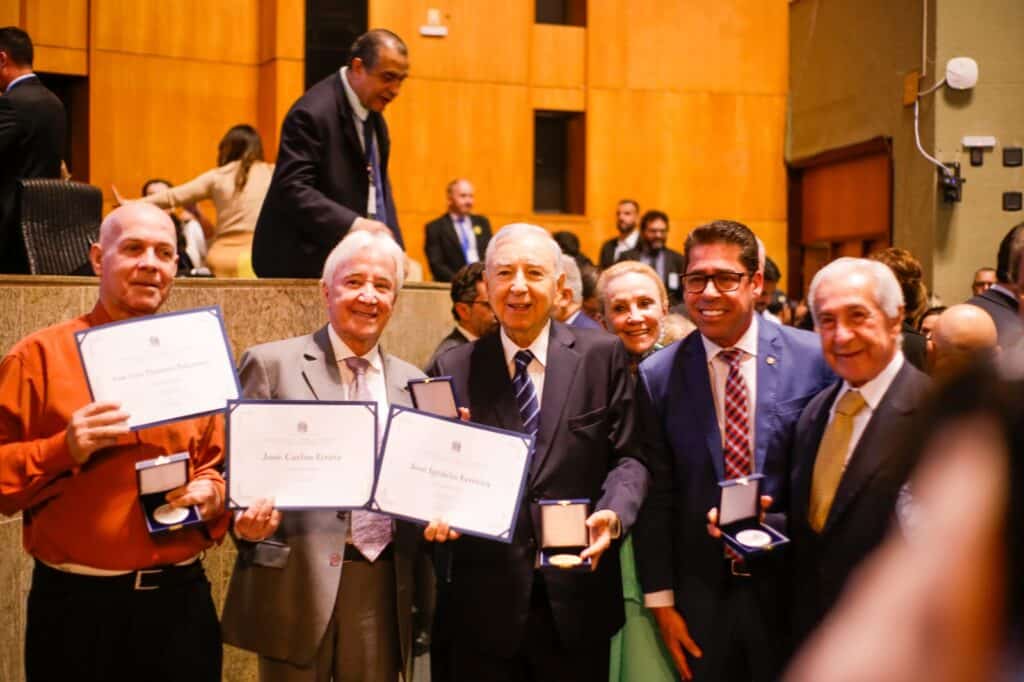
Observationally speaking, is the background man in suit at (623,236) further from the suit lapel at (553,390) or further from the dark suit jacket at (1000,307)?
the suit lapel at (553,390)

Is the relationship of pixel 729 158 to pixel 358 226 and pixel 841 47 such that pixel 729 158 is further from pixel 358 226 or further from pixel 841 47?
pixel 358 226

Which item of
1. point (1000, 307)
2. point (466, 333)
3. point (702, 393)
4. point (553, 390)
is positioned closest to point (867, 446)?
point (702, 393)

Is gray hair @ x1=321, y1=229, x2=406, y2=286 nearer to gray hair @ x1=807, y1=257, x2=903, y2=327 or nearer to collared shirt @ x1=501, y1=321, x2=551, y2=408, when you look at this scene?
collared shirt @ x1=501, y1=321, x2=551, y2=408

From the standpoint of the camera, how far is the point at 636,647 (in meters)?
3.09

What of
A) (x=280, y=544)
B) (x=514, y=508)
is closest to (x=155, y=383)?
(x=280, y=544)

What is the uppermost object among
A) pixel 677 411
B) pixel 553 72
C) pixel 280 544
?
pixel 553 72

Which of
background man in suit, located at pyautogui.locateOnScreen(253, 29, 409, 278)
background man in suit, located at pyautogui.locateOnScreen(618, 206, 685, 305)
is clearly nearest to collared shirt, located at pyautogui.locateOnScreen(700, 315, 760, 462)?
background man in suit, located at pyautogui.locateOnScreen(253, 29, 409, 278)

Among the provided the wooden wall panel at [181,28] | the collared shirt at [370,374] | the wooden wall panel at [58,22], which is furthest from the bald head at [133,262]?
the wooden wall panel at [181,28]

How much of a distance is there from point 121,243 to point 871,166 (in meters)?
10.2

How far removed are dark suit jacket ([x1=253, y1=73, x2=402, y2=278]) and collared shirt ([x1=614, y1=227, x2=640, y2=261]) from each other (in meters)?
5.70

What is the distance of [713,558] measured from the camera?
2.85 metres

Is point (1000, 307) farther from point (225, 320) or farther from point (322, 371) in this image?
point (225, 320)

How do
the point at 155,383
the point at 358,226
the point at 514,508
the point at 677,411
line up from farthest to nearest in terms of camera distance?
1. the point at 358,226
2. the point at 677,411
3. the point at 514,508
4. the point at 155,383

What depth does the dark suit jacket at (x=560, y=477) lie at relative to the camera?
285cm
